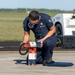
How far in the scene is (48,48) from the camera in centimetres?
1190

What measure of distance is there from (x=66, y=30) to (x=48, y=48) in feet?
20.6

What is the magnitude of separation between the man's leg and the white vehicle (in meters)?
5.27

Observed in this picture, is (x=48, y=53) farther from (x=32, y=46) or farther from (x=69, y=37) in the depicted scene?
(x=69, y=37)

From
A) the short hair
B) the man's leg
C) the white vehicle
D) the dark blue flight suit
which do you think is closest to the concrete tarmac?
the man's leg

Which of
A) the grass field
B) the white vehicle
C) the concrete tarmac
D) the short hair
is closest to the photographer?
the concrete tarmac

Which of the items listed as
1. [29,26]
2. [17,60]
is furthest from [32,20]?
[17,60]

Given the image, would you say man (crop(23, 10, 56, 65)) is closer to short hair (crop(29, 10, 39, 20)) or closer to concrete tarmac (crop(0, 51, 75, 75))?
short hair (crop(29, 10, 39, 20))

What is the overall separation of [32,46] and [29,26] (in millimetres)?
547

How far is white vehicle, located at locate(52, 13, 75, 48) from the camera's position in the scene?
17.4 m

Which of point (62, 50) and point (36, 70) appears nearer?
point (36, 70)

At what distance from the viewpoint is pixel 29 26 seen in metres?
11.9

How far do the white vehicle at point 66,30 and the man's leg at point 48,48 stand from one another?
17.3ft

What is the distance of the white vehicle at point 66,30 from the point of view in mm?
17391

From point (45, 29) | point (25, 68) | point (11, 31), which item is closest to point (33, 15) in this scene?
point (45, 29)
